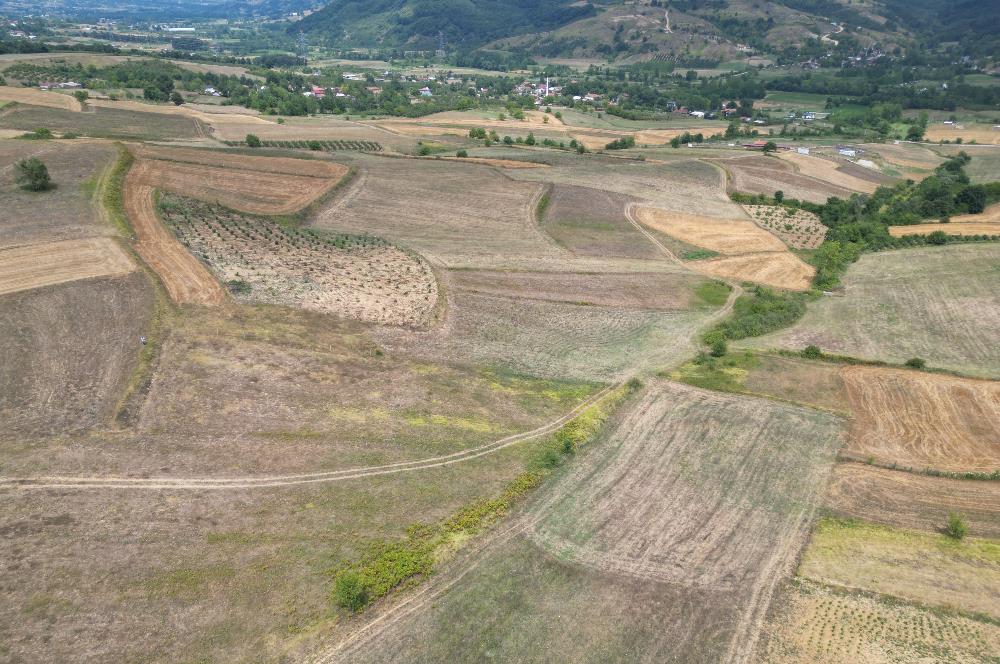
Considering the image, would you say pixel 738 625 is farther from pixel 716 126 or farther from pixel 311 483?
pixel 716 126

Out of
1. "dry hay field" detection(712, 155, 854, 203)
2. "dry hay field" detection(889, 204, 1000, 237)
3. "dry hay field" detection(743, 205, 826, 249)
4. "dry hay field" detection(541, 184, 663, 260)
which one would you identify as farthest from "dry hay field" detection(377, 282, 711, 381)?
"dry hay field" detection(712, 155, 854, 203)

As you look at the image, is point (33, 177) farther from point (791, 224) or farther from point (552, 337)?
point (791, 224)

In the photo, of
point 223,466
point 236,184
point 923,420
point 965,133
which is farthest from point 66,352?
point 965,133

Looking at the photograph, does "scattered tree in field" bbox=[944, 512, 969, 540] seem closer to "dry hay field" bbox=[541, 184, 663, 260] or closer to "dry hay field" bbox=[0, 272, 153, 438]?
"dry hay field" bbox=[0, 272, 153, 438]

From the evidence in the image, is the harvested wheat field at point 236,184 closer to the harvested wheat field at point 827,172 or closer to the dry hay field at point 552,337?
the dry hay field at point 552,337

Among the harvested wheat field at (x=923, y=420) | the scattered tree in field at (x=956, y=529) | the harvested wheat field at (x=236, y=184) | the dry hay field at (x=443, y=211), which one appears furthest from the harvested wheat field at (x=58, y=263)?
the scattered tree in field at (x=956, y=529)

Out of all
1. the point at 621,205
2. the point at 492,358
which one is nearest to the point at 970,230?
the point at 621,205
